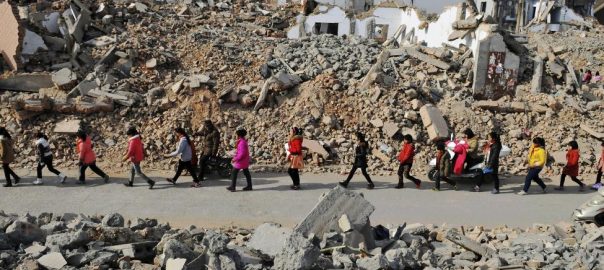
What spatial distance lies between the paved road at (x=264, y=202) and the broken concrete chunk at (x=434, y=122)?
174 cm

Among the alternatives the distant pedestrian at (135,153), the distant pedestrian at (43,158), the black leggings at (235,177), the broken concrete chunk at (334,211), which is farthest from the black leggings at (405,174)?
the distant pedestrian at (43,158)

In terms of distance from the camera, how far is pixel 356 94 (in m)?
13.8

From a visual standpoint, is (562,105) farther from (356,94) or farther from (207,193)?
(207,193)

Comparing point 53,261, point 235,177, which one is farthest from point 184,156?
point 53,261

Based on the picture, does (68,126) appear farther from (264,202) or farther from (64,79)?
(264,202)

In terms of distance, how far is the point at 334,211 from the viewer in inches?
292

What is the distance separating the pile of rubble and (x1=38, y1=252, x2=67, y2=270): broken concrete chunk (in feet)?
0.04

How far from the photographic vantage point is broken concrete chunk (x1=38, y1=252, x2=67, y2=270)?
596 cm

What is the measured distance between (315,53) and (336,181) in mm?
5715

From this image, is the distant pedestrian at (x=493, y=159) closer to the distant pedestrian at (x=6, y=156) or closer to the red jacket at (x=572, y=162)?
the red jacket at (x=572, y=162)

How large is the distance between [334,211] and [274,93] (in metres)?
6.73

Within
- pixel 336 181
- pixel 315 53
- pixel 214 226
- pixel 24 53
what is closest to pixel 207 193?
pixel 214 226

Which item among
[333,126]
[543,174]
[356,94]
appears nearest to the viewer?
[543,174]

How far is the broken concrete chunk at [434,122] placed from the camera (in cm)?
1259
